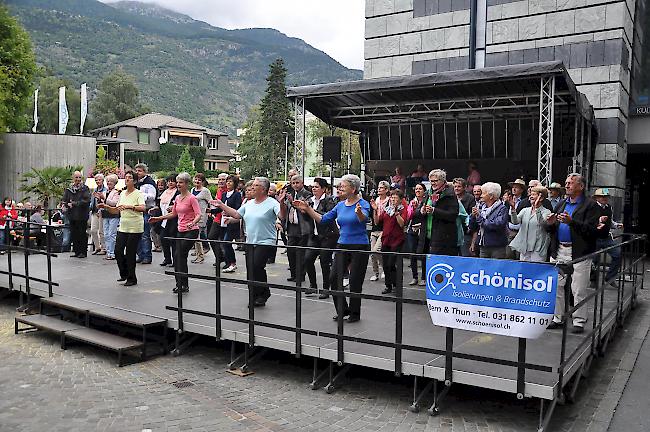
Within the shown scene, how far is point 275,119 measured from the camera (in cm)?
6650

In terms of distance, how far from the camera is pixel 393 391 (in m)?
6.14

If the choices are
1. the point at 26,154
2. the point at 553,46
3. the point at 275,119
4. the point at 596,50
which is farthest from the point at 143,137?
the point at 596,50

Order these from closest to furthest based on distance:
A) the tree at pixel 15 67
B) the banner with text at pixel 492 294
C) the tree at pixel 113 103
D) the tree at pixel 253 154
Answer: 1. the banner with text at pixel 492 294
2. the tree at pixel 15 67
3. the tree at pixel 253 154
4. the tree at pixel 113 103

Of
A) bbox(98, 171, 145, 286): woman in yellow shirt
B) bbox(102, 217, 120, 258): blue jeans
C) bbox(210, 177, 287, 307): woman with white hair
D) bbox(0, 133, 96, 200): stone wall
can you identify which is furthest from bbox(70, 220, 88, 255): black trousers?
bbox(0, 133, 96, 200): stone wall

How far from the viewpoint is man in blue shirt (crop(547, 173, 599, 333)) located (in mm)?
6598

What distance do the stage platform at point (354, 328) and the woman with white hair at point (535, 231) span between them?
3.35ft

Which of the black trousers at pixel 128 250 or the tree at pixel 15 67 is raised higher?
the tree at pixel 15 67

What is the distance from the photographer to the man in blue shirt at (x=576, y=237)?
6.60m

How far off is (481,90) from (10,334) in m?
11.3

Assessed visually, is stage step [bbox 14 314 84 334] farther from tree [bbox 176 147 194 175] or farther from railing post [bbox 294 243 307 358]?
tree [bbox 176 147 194 175]

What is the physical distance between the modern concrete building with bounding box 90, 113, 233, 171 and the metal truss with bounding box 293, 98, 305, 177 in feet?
209

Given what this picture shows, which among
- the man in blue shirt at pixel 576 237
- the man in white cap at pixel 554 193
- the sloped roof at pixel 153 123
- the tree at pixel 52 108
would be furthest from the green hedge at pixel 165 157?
the man in blue shirt at pixel 576 237

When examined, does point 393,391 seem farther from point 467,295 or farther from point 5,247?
point 5,247

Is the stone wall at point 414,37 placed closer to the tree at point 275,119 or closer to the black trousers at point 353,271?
the black trousers at point 353,271
